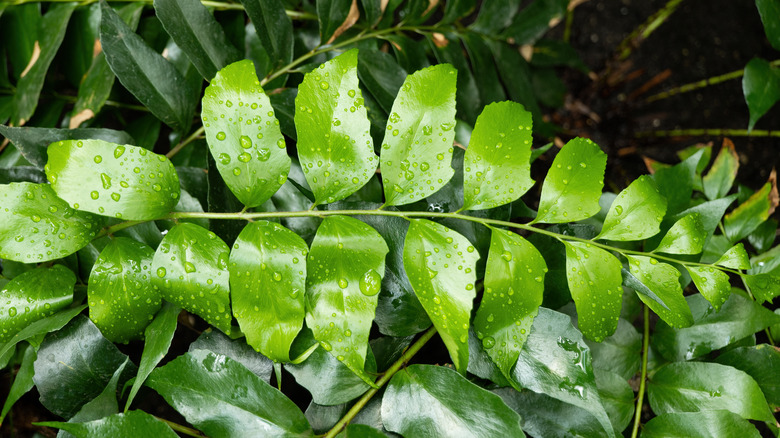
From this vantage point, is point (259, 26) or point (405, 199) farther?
point (259, 26)

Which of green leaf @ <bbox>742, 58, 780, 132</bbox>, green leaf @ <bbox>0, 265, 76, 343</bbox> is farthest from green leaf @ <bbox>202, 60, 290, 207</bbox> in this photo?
green leaf @ <bbox>742, 58, 780, 132</bbox>

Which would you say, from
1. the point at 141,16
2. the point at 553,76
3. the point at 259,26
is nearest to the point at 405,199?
the point at 259,26

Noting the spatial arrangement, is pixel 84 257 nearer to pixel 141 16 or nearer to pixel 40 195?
pixel 40 195

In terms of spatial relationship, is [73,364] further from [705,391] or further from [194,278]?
[705,391]

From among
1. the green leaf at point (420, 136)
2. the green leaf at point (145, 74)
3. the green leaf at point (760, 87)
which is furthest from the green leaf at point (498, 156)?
the green leaf at point (760, 87)

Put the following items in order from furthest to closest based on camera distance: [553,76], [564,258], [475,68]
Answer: [553,76]
[475,68]
[564,258]

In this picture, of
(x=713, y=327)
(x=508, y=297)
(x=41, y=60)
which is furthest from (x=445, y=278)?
(x=41, y=60)
